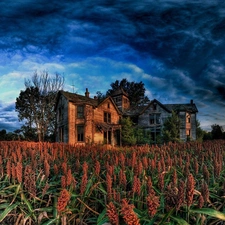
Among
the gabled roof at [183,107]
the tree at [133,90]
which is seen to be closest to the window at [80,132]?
the gabled roof at [183,107]

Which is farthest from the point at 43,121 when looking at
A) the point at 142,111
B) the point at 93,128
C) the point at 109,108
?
the point at 142,111

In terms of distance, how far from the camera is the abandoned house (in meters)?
36.4

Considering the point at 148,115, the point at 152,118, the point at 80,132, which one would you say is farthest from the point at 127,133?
the point at 80,132

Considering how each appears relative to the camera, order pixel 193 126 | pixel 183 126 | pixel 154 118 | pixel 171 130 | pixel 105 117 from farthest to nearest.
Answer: pixel 193 126
pixel 154 118
pixel 183 126
pixel 105 117
pixel 171 130

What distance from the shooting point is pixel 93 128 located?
37.4 m

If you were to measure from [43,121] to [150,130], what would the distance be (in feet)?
63.0

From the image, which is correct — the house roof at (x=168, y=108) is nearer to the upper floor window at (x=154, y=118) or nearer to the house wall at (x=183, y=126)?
the house wall at (x=183, y=126)

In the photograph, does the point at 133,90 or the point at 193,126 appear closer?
the point at 193,126

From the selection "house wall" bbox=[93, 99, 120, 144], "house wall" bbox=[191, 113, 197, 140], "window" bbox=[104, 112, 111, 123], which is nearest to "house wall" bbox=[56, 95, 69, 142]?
"house wall" bbox=[93, 99, 120, 144]

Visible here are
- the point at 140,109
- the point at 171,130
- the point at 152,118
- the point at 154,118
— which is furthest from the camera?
the point at 140,109

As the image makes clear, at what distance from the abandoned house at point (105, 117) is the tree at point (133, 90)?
17515 millimetres

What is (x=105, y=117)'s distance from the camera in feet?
135

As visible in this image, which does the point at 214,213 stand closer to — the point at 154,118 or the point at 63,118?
the point at 63,118

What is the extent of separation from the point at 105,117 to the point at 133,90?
97.8 ft
